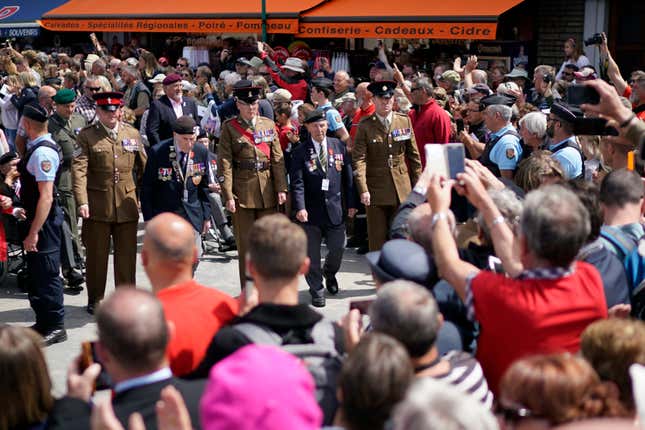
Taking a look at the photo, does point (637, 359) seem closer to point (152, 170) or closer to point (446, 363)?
point (446, 363)

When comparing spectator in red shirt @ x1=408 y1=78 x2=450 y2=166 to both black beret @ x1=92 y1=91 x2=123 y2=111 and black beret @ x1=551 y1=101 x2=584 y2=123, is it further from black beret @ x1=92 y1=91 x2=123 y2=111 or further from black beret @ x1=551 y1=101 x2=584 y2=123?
black beret @ x1=92 y1=91 x2=123 y2=111

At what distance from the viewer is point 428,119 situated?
857 cm

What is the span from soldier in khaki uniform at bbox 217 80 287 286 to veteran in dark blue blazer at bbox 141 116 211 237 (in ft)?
0.85

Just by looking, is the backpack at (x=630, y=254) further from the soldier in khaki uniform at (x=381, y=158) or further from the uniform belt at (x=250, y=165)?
the uniform belt at (x=250, y=165)

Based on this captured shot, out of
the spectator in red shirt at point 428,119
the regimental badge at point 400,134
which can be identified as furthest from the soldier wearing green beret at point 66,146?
the spectator in red shirt at point 428,119

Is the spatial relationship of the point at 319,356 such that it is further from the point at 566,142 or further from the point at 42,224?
the point at 566,142

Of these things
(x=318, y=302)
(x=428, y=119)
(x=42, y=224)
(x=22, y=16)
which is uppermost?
(x=22, y=16)

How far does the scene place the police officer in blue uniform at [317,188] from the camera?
738cm

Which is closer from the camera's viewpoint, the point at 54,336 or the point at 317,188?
the point at 54,336

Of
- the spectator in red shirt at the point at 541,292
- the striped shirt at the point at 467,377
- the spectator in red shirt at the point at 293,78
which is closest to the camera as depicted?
the striped shirt at the point at 467,377

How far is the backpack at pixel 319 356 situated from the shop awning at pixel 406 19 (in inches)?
389

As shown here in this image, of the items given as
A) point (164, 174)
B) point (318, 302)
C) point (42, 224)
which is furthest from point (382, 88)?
point (42, 224)

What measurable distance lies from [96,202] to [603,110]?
4.16 metres

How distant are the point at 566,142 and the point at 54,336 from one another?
4.12m
